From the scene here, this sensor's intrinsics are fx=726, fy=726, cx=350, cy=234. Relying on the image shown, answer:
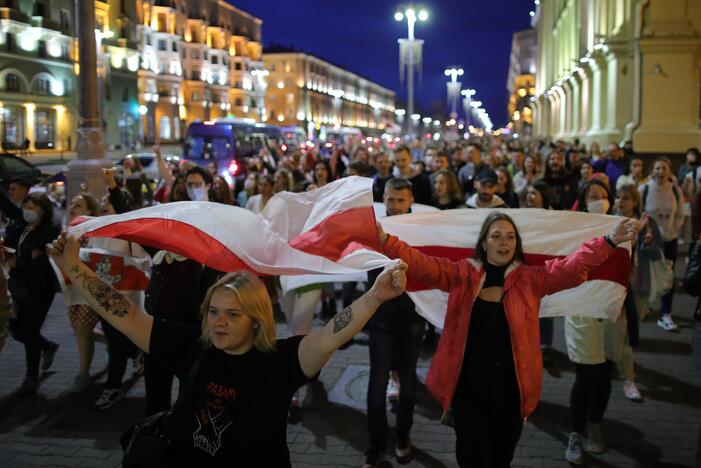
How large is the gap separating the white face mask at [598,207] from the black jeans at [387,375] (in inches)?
91.0

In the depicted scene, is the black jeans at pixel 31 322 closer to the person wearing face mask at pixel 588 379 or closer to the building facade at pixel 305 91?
the person wearing face mask at pixel 588 379

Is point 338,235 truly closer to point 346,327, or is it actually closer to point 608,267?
point 346,327

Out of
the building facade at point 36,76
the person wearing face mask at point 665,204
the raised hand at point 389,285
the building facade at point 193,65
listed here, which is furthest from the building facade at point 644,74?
Result: the building facade at point 193,65

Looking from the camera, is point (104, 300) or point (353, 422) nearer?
point (104, 300)

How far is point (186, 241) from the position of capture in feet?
15.0

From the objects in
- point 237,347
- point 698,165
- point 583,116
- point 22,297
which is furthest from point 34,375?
point 583,116

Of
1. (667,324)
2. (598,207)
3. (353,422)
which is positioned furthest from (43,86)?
(598,207)

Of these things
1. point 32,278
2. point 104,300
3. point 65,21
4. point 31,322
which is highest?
→ point 65,21

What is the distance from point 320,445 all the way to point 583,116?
30.2 meters

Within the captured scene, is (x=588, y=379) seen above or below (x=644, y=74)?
below

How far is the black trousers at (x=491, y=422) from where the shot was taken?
420 cm

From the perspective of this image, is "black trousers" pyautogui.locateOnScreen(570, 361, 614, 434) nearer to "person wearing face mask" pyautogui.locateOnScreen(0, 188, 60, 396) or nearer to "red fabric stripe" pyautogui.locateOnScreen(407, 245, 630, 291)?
"red fabric stripe" pyautogui.locateOnScreen(407, 245, 630, 291)

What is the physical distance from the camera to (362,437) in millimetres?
5855

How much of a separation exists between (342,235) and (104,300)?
5.60 feet
